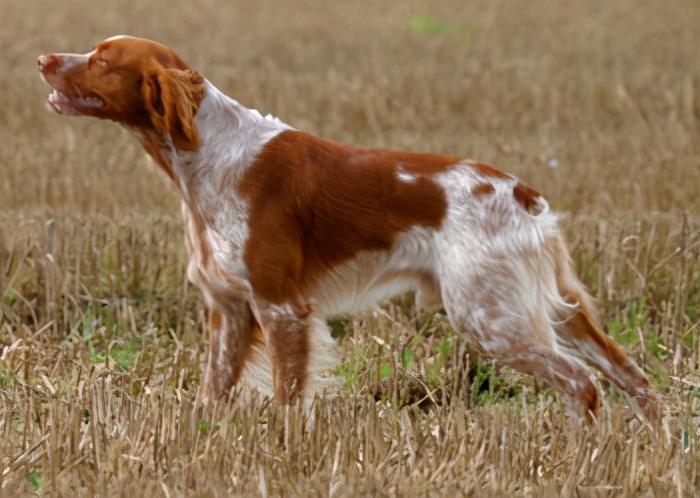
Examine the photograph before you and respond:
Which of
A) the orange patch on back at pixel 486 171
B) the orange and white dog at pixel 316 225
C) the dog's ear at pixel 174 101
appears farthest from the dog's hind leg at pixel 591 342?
the dog's ear at pixel 174 101

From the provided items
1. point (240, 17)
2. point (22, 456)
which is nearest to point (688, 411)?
point (22, 456)

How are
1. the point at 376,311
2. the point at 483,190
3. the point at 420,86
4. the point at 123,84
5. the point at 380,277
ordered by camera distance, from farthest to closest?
the point at 420,86 → the point at 376,311 → the point at 380,277 → the point at 483,190 → the point at 123,84

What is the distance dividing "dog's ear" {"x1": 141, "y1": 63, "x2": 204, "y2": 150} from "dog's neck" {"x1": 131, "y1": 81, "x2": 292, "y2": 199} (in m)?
0.04

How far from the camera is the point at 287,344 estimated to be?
405cm

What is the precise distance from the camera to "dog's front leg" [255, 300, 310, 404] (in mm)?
4031

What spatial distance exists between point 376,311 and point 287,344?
1.26 metres

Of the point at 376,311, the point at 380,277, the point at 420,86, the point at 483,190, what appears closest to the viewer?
the point at 483,190

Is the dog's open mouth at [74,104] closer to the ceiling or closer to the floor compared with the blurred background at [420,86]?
closer to the ceiling

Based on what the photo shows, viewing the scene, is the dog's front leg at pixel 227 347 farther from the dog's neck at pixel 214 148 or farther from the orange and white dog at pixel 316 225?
the dog's neck at pixel 214 148

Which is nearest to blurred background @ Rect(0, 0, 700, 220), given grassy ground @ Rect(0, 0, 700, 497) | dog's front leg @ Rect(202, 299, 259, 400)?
grassy ground @ Rect(0, 0, 700, 497)

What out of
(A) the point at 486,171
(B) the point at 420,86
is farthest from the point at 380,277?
(B) the point at 420,86

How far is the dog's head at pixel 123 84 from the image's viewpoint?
395cm

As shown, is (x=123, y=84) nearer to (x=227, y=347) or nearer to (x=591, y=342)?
(x=227, y=347)

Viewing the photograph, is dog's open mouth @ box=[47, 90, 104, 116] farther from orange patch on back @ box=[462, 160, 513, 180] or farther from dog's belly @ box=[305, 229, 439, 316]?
orange patch on back @ box=[462, 160, 513, 180]
